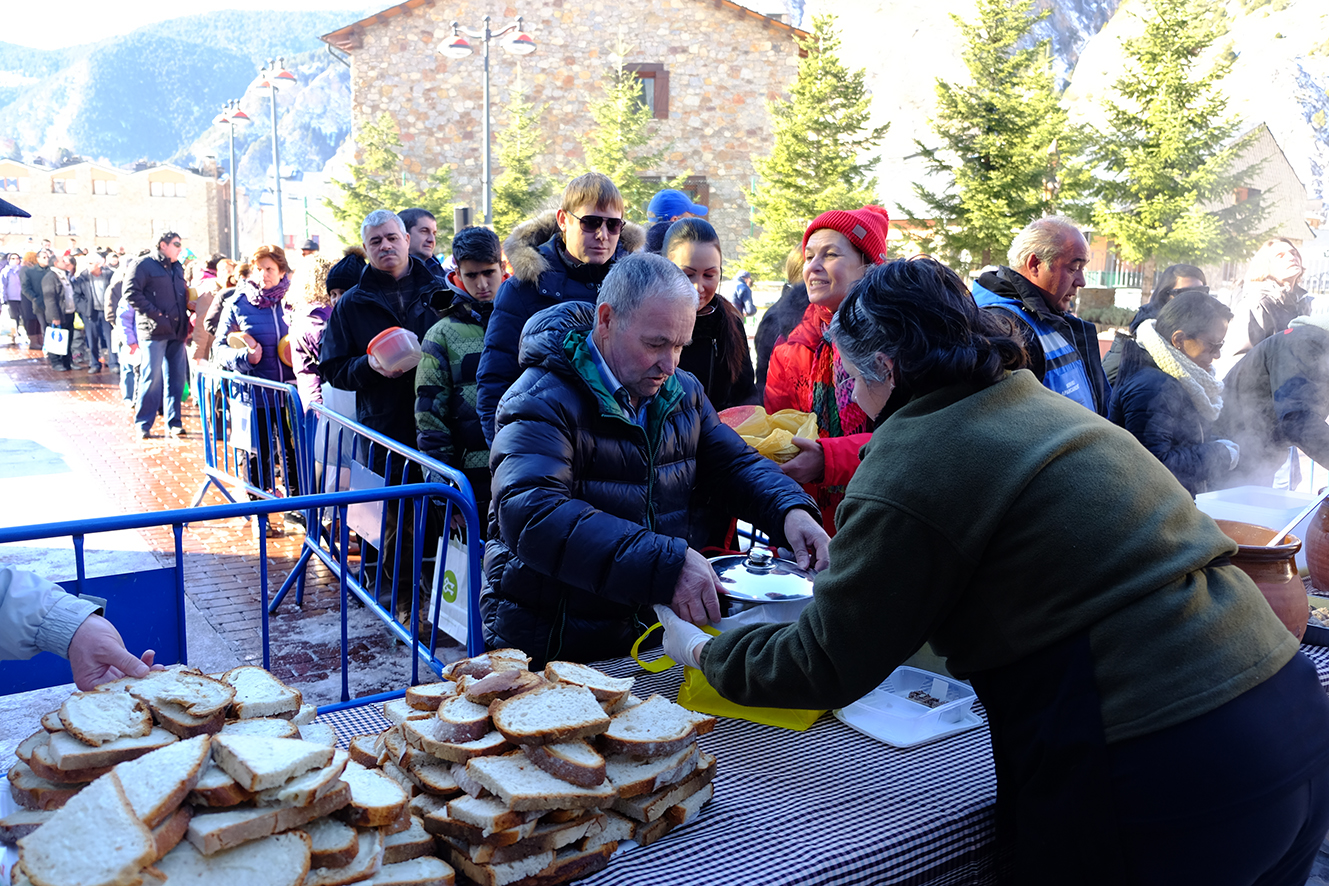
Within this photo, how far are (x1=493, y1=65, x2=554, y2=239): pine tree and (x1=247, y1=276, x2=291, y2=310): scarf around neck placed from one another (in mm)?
22721

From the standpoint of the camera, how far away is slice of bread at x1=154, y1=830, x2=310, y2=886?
48.8 inches

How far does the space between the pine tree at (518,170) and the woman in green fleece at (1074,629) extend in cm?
3014

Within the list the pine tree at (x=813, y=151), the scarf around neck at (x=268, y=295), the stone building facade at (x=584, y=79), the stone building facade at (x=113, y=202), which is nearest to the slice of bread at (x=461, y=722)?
the scarf around neck at (x=268, y=295)

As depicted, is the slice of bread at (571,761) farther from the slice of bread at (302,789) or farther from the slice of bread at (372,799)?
the slice of bread at (302,789)

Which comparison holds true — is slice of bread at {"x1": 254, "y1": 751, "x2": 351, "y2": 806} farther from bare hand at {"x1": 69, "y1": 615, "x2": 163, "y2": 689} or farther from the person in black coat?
the person in black coat

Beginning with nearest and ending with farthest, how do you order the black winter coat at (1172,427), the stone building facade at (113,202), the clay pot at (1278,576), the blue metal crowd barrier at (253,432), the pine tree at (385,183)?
the clay pot at (1278,576) → the black winter coat at (1172,427) → the blue metal crowd barrier at (253,432) → the pine tree at (385,183) → the stone building facade at (113,202)

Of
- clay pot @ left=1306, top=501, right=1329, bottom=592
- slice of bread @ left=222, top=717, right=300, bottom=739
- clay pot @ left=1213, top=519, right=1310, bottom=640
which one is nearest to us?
slice of bread @ left=222, top=717, right=300, bottom=739

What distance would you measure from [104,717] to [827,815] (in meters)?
1.21

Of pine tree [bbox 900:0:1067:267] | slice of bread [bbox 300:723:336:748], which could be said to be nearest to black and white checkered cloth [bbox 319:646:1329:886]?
slice of bread [bbox 300:723:336:748]

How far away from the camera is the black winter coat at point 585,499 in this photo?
2.18 meters

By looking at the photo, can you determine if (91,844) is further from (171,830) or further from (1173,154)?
(1173,154)

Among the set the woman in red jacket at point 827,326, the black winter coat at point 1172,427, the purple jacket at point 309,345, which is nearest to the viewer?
the woman in red jacket at point 827,326

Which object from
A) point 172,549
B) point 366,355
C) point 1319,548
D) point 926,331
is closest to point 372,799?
point 926,331

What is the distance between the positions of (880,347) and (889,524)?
1.17ft
